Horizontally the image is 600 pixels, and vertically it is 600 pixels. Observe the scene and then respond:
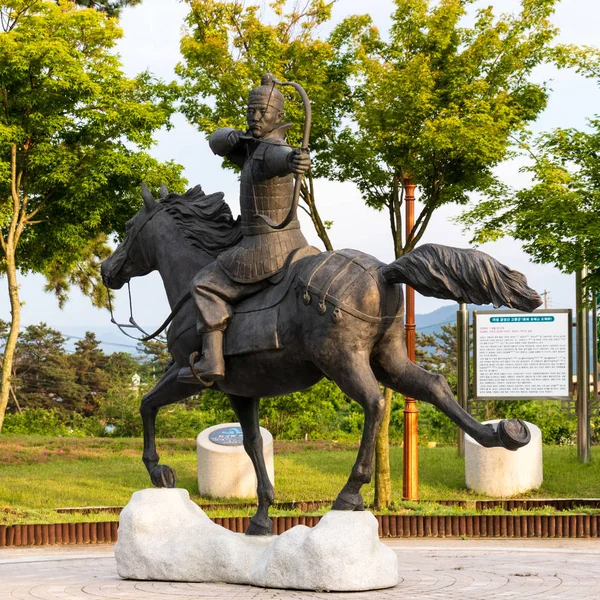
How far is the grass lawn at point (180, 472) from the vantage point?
50.0 feet

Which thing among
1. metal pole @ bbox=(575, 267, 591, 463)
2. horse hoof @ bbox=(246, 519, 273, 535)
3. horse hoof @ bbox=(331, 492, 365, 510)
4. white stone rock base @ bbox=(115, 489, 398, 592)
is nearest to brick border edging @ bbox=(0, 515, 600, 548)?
horse hoof @ bbox=(246, 519, 273, 535)

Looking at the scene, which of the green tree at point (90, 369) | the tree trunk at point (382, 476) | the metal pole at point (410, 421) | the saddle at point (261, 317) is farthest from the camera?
the green tree at point (90, 369)

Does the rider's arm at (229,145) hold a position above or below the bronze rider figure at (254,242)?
above

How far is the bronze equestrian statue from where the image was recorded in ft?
24.5

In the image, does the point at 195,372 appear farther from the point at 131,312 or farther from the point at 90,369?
the point at 90,369

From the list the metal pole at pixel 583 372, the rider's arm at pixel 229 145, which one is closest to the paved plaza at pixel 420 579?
the rider's arm at pixel 229 145

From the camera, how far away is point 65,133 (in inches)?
693

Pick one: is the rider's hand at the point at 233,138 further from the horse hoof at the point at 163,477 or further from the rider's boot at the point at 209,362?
the horse hoof at the point at 163,477

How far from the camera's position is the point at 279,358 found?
788 cm

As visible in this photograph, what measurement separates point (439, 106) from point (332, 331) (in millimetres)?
8696

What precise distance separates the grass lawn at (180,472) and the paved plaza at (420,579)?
4494 mm

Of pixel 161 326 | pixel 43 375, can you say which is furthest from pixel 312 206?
pixel 43 375

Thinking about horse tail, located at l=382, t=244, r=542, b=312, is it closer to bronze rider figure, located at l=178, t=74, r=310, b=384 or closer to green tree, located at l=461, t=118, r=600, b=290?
bronze rider figure, located at l=178, t=74, r=310, b=384

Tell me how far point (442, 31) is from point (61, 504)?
352 inches
